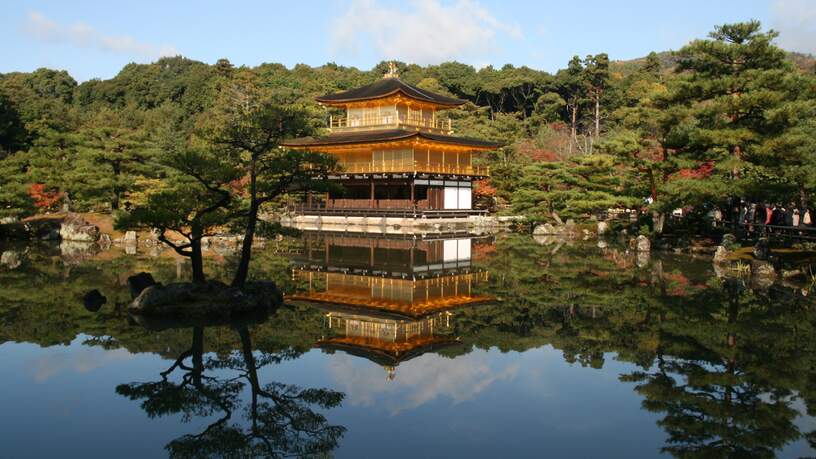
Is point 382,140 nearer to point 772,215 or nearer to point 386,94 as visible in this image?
point 386,94

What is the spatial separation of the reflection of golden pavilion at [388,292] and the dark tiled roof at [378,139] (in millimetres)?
10676

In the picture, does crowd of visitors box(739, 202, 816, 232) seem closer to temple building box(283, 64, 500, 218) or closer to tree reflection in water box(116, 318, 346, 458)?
temple building box(283, 64, 500, 218)

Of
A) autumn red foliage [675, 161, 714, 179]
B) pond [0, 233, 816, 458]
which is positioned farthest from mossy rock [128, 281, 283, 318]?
autumn red foliage [675, 161, 714, 179]

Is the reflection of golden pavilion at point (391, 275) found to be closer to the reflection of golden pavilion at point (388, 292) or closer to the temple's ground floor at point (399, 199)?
the reflection of golden pavilion at point (388, 292)

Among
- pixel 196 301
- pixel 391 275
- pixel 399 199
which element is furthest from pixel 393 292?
pixel 399 199

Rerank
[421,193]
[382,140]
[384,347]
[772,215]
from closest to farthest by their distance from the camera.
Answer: [384,347]
[772,215]
[382,140]
[421,193]

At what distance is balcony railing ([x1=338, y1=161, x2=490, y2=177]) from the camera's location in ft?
124

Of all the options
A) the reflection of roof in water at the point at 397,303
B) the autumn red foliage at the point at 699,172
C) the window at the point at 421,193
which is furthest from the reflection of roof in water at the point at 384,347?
the window at the point at 421,193

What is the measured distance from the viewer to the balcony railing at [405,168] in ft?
124

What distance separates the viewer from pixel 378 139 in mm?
37562

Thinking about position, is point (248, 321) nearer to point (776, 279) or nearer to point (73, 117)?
point (776, 279)

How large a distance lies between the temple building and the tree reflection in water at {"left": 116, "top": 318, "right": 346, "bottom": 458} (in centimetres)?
2815

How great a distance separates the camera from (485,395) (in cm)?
852

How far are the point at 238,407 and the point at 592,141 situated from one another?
37.2 metres
